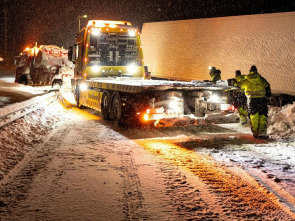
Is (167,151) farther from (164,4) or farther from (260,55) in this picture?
(164,4)

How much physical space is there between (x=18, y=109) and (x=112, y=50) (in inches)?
185

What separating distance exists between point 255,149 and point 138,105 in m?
3.02

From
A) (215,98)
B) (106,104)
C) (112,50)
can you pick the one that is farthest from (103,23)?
(215,98)

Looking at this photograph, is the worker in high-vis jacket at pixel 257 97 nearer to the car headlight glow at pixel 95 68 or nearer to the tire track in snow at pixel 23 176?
the tire track in snow at pixel 23 176

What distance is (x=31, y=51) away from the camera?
69.1 feet

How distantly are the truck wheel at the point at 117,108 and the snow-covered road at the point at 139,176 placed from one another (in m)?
1.05

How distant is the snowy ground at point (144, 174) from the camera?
415 cm

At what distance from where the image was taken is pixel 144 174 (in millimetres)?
5551

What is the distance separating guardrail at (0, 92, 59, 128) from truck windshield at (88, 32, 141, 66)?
91.4 inches

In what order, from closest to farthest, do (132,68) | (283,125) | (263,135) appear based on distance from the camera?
(263,135)
(283,125)
(132,68)

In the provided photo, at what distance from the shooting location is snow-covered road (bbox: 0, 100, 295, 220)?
4141 millimetres

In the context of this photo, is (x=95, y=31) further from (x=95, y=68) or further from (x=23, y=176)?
(x=23, y=176)

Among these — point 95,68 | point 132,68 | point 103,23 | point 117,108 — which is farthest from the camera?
point 132,68

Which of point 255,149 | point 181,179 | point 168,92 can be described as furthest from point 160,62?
point 181,179
